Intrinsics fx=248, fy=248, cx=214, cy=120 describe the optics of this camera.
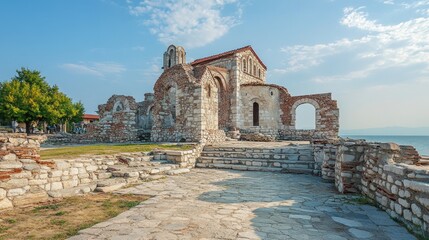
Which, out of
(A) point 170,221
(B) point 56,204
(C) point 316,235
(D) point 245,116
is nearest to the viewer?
(C) point 316,235

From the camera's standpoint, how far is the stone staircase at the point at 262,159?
9922 mm

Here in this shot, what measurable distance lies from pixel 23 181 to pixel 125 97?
13959 mm

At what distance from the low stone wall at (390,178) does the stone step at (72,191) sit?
6620 mm

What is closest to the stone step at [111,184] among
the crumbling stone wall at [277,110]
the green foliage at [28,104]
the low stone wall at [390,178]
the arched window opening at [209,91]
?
the low stone wall at [390,178]

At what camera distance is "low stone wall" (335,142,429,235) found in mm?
3805

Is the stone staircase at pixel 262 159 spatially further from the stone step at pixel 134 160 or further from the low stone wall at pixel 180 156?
the stone step at pixel 134 160

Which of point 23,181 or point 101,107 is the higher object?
point 101,107

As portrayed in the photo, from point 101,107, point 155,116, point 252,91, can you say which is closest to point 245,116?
point 252,91

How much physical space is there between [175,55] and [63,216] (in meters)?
24.8

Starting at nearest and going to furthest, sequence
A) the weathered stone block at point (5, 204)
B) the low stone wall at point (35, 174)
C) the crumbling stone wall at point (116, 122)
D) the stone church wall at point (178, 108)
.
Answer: the weathered stone block at point (5, 204), the low stone wall at point (35, 174), the stone church wall at point (178, 108), the crumbling stone wall at point (116, 122)

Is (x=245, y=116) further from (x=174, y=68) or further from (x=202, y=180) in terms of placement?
(x=202, y=180)

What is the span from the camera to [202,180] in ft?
26.7

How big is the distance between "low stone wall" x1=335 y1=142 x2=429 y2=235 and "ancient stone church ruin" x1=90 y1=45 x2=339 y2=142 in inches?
367

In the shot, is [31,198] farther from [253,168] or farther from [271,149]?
[271,149]
